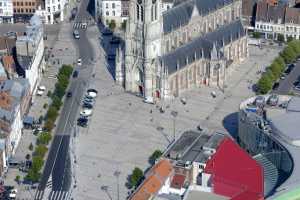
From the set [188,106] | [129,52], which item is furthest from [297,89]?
[129,52]

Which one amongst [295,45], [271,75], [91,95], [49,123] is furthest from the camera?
[295,45]

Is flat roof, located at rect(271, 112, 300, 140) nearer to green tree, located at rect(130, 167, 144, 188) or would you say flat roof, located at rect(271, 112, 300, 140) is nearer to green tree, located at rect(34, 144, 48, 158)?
green tree, located at rect(130, 167, 144, 188)

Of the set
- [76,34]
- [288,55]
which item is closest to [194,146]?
[288,55]

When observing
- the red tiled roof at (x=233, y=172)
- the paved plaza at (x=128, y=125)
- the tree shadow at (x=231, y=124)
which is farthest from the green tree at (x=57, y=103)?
the red tiled roof at (x=233, y=172)

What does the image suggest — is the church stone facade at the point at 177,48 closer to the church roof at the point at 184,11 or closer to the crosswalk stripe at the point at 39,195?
the church roof at the point at 184,11

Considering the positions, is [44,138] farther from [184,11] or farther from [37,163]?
[184,11]

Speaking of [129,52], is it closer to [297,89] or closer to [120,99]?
[120,99]
